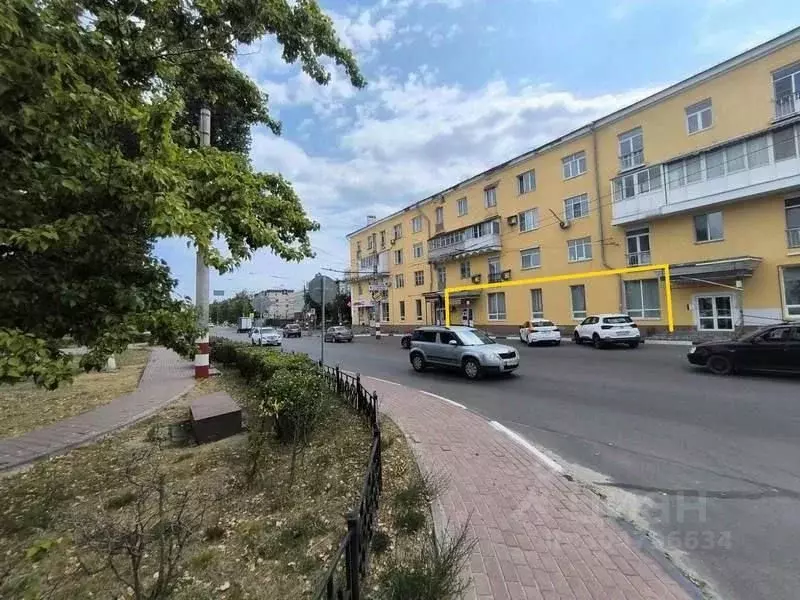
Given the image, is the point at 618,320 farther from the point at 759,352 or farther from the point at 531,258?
the point at 531,258

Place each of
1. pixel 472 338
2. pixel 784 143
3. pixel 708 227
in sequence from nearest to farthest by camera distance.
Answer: pixel 472 338 → pixel 784 143 → pixel 708 227

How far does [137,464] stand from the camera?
19.4 feet

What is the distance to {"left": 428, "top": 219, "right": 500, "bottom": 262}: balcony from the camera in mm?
35531

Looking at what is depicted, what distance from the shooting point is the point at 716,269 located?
21438 millimetres

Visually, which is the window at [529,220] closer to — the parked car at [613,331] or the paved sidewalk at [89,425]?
the parked car at [613,331]

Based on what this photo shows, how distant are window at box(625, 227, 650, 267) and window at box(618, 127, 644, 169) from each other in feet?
13.4

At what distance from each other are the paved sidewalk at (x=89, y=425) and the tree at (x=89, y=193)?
16.0ft

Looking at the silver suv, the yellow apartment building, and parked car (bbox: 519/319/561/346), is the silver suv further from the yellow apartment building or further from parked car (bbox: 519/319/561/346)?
the yellow apartment building

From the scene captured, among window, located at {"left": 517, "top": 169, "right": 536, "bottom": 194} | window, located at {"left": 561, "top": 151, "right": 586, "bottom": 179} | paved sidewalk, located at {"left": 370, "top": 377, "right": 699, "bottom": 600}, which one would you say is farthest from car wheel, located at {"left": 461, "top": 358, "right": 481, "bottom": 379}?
window, located at {"left": 517, "top": 169, "right": 536, "bottom": 194}

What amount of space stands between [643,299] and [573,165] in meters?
10.6

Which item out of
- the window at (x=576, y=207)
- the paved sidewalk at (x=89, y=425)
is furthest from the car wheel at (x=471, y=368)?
the window at (x=576, y=207)

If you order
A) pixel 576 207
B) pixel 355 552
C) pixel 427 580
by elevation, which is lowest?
pixel 427 580

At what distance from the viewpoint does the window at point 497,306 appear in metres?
35.9

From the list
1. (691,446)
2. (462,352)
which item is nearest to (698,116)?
(462,352)
